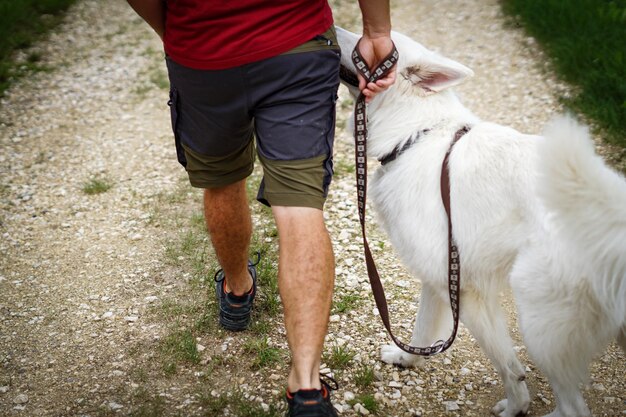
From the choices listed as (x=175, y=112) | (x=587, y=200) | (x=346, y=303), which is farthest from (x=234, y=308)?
(x=587, y=200)

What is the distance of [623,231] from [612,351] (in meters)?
1.41

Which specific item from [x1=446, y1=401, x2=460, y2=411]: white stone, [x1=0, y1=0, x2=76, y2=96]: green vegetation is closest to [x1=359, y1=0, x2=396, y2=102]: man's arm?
[x1=446, y1=401, x2=460, y2=411]: white stone

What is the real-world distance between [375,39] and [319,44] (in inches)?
13.1

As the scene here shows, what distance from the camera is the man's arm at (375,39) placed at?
7.29ft

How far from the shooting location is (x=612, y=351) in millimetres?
3039

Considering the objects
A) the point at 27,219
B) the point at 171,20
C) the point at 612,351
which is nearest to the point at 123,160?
the point at 27,219

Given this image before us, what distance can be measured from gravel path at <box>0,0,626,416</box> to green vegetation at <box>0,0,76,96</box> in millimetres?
336

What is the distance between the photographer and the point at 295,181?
83.3 inches

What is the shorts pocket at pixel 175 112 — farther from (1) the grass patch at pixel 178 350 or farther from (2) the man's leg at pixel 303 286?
(1) the grass patch at pixel 178 350

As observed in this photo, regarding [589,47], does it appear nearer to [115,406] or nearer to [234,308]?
[234,308]

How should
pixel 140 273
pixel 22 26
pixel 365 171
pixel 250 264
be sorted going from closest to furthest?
pixel 365 171 → pixel 250 264 → pixel 140 273 → pixel 22 26

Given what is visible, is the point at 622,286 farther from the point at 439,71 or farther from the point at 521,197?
the point at 439,71

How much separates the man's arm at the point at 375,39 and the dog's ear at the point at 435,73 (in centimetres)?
21

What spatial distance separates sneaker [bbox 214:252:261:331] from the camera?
3.11 metres
